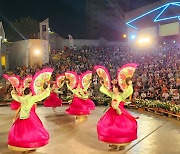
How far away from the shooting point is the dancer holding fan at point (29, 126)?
9.19 metres

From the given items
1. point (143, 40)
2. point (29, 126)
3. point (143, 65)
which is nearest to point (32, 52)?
point (143, 40)

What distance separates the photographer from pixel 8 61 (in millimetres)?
35625

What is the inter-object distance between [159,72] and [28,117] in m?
13.3

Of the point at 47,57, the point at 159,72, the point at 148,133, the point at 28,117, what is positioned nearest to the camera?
the point at 28,117

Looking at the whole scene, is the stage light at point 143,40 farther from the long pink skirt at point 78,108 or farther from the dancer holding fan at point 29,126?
the dancer holding fan at point 29,126

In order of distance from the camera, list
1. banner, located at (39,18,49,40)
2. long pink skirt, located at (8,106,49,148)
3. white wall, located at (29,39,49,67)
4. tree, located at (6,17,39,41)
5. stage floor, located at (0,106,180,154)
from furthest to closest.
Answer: tree, located at (6,17,39,41) < banner, located at (39,18,49,40) < white wall, located at (29,39,49,67) < stage floor, located at (0,106,180,154) < long pink skirt, located at (8,106,49,148)

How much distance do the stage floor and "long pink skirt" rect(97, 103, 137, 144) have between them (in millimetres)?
540

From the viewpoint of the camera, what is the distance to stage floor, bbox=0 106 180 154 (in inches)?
400

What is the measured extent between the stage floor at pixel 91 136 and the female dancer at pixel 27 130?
82 centimetres

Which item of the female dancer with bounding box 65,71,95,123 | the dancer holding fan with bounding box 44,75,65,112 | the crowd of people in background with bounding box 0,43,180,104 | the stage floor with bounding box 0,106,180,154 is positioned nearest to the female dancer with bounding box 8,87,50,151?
the stage floor with bounding box 0,106,180,154

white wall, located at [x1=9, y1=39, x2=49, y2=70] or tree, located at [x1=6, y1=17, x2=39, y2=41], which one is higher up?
tree, located at [x1=6, y1=17, x2=39, y2=41]

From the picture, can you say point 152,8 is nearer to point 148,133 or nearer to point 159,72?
point 159,72

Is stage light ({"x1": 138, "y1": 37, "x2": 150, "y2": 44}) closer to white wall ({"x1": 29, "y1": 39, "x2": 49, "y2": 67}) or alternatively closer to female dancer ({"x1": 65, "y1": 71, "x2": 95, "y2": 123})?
white wall ({"x1": 29, "y1": 39, "x2": 49, "y2": 67})

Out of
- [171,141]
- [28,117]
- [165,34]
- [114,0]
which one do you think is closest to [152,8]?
[165,34]
